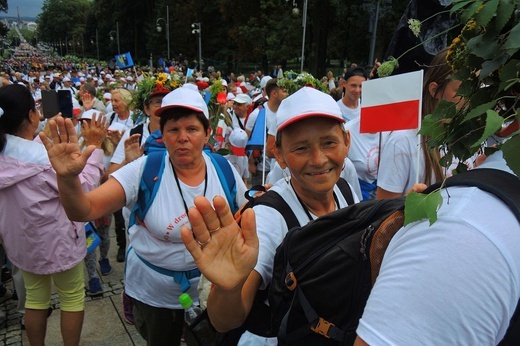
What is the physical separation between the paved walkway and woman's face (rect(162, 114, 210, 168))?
83.5 inches

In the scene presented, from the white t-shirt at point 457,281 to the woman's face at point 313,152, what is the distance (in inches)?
39.4

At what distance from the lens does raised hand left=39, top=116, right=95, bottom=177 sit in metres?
2.16

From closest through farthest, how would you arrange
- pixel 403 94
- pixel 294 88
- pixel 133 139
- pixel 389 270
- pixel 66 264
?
pixel 389 270
pixel 403 94
pixel 66 264
pixel 133 139
pixel 294 88

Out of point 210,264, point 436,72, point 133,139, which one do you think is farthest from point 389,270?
point 133,139

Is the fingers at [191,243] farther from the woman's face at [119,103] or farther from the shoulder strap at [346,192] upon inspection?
the woman's face at [119,103]

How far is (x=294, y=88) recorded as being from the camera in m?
5.31

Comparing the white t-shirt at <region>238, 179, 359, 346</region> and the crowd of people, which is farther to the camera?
the white t-shirt at <region>238, 179, 359, 346</region>

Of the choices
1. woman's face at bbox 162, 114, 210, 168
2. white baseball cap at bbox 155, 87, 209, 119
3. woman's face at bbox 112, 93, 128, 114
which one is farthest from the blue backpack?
woman's face at bbox 112, 93, 128, 114

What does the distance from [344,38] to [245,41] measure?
973 cm

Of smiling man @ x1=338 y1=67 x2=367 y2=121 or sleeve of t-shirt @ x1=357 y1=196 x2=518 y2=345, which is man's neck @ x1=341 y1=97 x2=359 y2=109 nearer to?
smiling man @ x1=338 y1=67 x2=367 y2=121

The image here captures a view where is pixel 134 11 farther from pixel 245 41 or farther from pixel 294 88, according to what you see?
pixel 294 88

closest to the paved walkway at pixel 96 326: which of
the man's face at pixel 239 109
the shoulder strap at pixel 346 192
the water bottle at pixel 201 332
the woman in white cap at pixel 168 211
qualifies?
the woman in white cap at pixel 168 211

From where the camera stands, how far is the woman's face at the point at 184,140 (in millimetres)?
2674

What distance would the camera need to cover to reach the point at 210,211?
1319 mm
